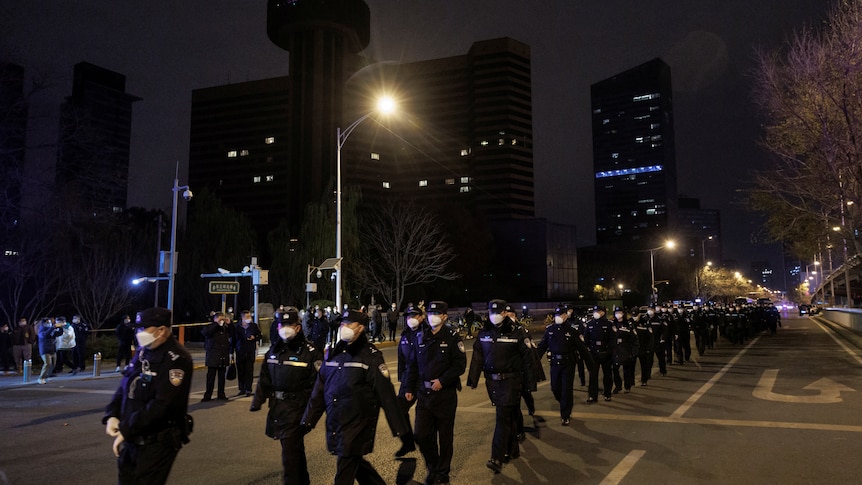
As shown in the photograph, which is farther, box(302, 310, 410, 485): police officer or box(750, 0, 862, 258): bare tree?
box(750, 0, 862, 258): bare tree

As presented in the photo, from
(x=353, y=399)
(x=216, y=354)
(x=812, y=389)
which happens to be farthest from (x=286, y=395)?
(x=812, y=389)

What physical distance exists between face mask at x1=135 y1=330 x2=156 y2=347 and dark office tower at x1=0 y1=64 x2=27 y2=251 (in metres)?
17.8

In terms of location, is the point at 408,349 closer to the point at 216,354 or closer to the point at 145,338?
the point at 145,338

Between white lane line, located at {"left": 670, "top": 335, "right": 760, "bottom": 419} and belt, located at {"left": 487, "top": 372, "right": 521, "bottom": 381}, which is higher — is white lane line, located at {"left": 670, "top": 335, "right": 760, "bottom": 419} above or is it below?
below

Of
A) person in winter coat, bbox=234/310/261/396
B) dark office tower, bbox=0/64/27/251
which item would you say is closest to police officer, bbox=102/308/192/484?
person in winter coat, bbox=234/310/261/396

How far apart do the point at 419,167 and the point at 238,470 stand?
496 feet

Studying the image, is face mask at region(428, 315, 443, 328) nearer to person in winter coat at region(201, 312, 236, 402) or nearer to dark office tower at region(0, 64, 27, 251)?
person in winter coat at region(201, 312, 236, 402)

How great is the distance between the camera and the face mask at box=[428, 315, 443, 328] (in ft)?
22.2

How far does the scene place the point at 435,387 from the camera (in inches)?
248

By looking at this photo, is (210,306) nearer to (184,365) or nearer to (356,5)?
(184,365)

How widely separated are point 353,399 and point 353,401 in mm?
17

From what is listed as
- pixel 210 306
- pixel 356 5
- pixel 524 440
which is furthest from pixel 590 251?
pixel 524 440

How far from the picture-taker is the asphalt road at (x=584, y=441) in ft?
21.3

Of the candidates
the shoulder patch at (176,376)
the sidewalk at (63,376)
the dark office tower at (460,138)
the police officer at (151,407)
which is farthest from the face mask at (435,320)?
the dark office tower at (460,138)
